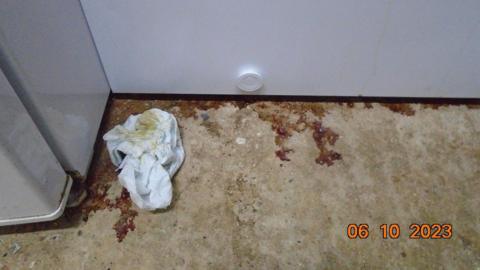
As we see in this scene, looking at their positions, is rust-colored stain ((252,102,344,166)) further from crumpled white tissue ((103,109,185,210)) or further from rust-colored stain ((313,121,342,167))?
crumpled white tissue ((103,109,185,210))

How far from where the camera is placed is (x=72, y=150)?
950mm

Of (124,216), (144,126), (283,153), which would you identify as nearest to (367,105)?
(283,153)

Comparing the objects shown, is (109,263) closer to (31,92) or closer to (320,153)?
(31,92)

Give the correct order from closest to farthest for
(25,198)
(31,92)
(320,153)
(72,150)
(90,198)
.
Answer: (31,92)
(25,198)
(72,150)
(90,198)
(320,153)

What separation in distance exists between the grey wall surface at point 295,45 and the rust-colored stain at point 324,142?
141 millimetres

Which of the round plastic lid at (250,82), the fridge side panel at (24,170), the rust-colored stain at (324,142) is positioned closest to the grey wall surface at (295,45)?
the round plastic lid at (250,82)

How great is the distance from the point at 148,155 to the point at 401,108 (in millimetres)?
983

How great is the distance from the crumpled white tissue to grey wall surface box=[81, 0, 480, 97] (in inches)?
7.0

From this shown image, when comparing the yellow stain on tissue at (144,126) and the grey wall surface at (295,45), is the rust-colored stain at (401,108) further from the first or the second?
the yellow stain on tissue at (144,126)

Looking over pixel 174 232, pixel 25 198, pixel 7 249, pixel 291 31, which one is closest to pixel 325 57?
pixel 291 31

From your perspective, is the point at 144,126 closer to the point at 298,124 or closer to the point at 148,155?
the point at 148,155

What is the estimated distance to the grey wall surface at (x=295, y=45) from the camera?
96cm

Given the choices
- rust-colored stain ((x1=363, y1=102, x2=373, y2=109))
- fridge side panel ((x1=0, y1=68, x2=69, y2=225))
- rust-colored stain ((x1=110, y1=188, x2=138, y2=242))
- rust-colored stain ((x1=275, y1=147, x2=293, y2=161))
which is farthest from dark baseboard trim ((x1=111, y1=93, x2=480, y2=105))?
fridge side panel ((x1=0, y1=68, x2=69, y2=225))

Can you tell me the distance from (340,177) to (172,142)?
1.92ft
